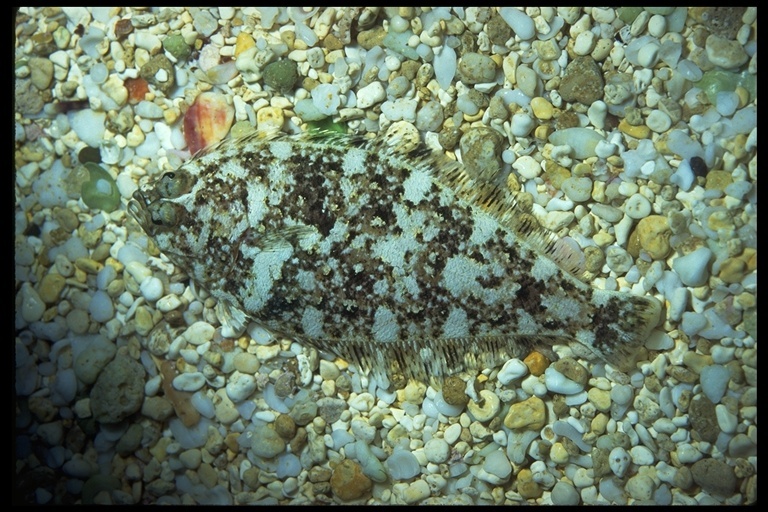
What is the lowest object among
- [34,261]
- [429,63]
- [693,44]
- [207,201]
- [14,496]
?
[14,496]

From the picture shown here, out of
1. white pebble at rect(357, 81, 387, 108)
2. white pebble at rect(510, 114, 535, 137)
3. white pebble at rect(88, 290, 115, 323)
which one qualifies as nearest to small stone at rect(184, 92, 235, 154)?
white pebble at rect(357, 81, 387, 108)

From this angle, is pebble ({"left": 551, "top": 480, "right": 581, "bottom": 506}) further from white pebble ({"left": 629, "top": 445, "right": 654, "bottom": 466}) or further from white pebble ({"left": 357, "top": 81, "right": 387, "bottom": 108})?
white pebble ({"left": 357, "top": 81, "right": 387, "bottom": 108})

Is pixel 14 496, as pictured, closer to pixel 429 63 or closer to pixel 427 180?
pixel 427 180

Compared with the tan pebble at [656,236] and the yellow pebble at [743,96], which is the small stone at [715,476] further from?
the yellow pebble at [743,96]

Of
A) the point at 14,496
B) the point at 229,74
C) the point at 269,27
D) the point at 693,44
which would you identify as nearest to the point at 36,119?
the point at 229,74

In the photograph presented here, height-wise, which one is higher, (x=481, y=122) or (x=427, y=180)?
(x=481, y=122)

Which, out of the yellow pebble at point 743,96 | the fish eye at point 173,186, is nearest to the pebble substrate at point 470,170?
the yellow pebble at point 743,96

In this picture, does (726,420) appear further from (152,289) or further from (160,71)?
(160,71)

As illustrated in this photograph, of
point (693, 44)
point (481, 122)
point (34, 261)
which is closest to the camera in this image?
point (693, 44)
